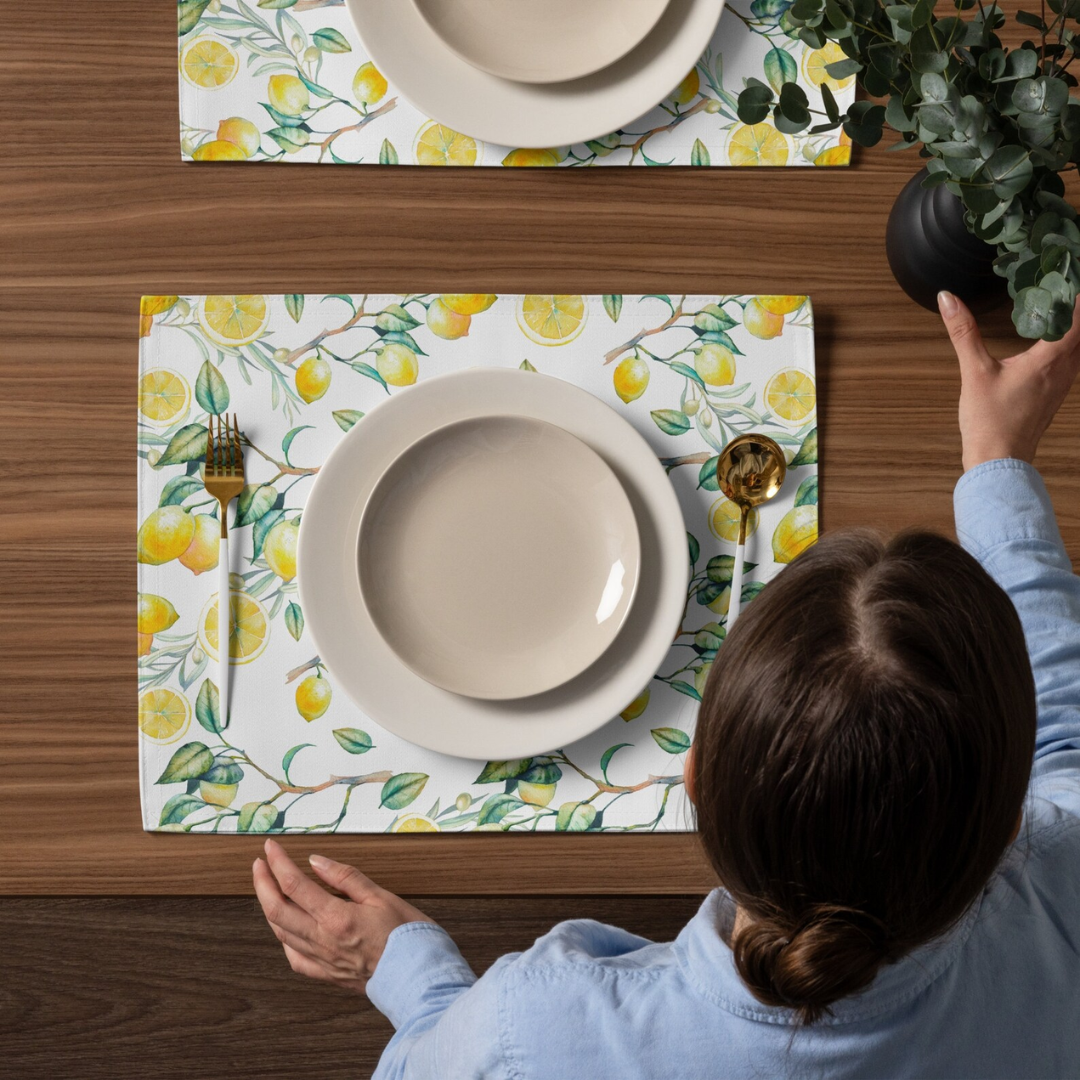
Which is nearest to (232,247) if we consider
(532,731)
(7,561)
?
(7,561)

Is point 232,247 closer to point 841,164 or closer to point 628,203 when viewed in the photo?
point 628,203

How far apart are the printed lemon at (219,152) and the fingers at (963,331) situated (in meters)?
0.56

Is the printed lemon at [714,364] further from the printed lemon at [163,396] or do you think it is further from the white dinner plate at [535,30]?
the printed lemon at [163,396]

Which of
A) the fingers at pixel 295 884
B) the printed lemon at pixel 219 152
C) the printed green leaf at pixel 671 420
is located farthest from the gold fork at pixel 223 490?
the printed green leaf at pixel 671 420

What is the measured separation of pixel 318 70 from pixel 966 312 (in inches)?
21.4

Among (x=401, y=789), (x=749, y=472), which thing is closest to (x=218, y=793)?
(x=401, y=789)

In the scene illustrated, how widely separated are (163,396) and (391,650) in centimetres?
27

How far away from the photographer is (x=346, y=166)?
74 cm

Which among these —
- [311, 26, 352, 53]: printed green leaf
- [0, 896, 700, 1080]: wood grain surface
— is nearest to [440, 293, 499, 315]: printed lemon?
[311, 26, 352, 53]: printed green leaf

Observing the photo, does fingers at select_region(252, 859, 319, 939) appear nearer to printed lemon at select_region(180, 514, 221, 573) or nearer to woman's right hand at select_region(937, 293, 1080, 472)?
printed lemon at select_region(180, 514, 221, 573)

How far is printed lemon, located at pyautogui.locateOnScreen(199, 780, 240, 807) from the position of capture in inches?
27.8

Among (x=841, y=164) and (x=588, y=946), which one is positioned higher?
(x=841, y=164)

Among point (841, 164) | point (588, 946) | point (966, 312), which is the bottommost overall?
point (588, 946)

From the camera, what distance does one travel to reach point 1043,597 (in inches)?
26.0
